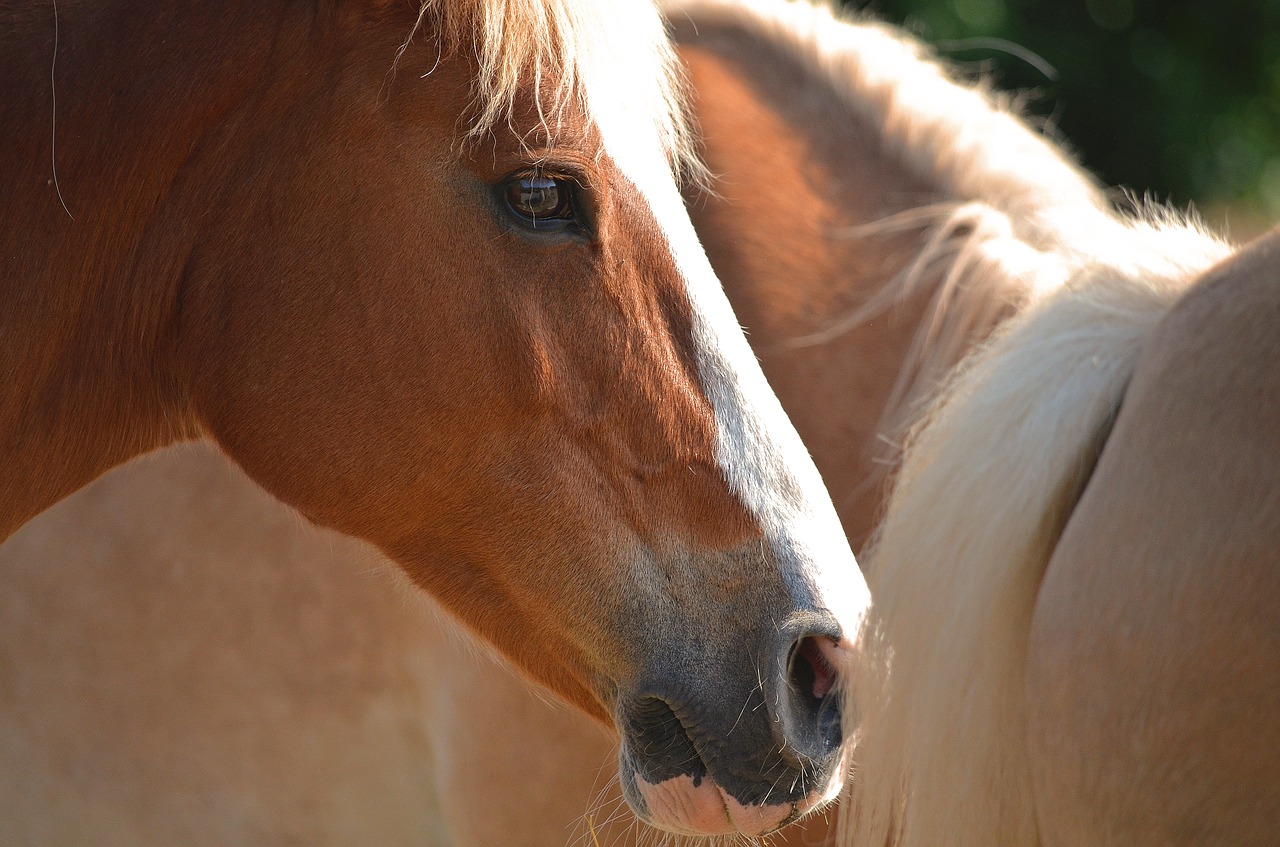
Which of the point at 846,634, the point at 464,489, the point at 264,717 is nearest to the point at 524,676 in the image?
the point at 464,489

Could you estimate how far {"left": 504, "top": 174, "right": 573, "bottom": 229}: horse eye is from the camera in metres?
1.33

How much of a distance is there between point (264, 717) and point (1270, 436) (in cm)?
197

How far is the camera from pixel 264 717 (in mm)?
2277

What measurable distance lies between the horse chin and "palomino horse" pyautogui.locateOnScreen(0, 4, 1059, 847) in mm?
893

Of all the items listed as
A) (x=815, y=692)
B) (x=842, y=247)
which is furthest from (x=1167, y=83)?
(x=815, y=692)

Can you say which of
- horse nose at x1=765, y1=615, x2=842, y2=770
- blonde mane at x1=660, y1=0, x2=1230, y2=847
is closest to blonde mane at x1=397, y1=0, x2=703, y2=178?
blonde mane at x1=660, y1=0, x2=1230, y2=847

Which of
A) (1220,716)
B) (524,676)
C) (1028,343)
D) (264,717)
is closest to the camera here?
(1220,716)

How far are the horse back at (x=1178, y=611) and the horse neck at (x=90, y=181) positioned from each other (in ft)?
3.54

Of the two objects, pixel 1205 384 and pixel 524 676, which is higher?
pixel 1205 384

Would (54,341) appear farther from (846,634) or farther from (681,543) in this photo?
(846,634)

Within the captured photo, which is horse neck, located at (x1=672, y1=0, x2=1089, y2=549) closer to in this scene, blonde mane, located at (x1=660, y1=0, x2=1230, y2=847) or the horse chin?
blonde mane, located at (x1=660, y1=0, x2=1230, y2=847)

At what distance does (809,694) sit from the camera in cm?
135

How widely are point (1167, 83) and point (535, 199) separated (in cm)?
569

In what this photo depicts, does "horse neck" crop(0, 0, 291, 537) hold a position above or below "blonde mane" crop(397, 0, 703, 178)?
below
